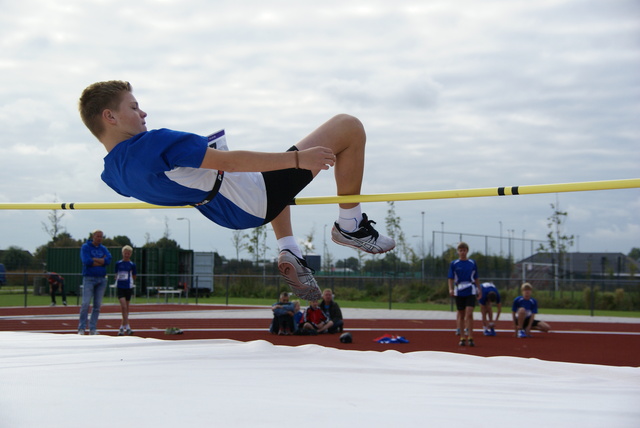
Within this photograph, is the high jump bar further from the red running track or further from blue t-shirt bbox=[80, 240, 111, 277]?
blue t-shirt bbox=[80, 240, 111, 277]

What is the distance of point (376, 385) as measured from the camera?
8.25 feet

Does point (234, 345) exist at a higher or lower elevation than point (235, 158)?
lower

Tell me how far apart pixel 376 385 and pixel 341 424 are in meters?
0.67

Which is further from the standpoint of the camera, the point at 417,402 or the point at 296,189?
the point at 296,189

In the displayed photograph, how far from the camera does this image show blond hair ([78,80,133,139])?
2705mm

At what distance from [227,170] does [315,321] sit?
8244 millimetres

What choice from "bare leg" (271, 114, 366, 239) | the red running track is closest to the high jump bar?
"bare leg" (271, 114, 366, 239)

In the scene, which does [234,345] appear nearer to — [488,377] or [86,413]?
[488,377]

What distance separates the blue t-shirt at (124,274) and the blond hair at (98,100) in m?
7.34

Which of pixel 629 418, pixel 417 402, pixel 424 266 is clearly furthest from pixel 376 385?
pixel 424 266

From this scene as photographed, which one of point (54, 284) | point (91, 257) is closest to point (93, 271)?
point (91, 257)

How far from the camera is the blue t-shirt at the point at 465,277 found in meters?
8.61

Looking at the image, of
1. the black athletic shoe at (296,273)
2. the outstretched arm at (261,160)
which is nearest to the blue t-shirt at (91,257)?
the black athletic shoe at (296,273)

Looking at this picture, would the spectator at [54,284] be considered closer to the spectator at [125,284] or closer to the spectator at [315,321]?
the spectator at [125,284]
